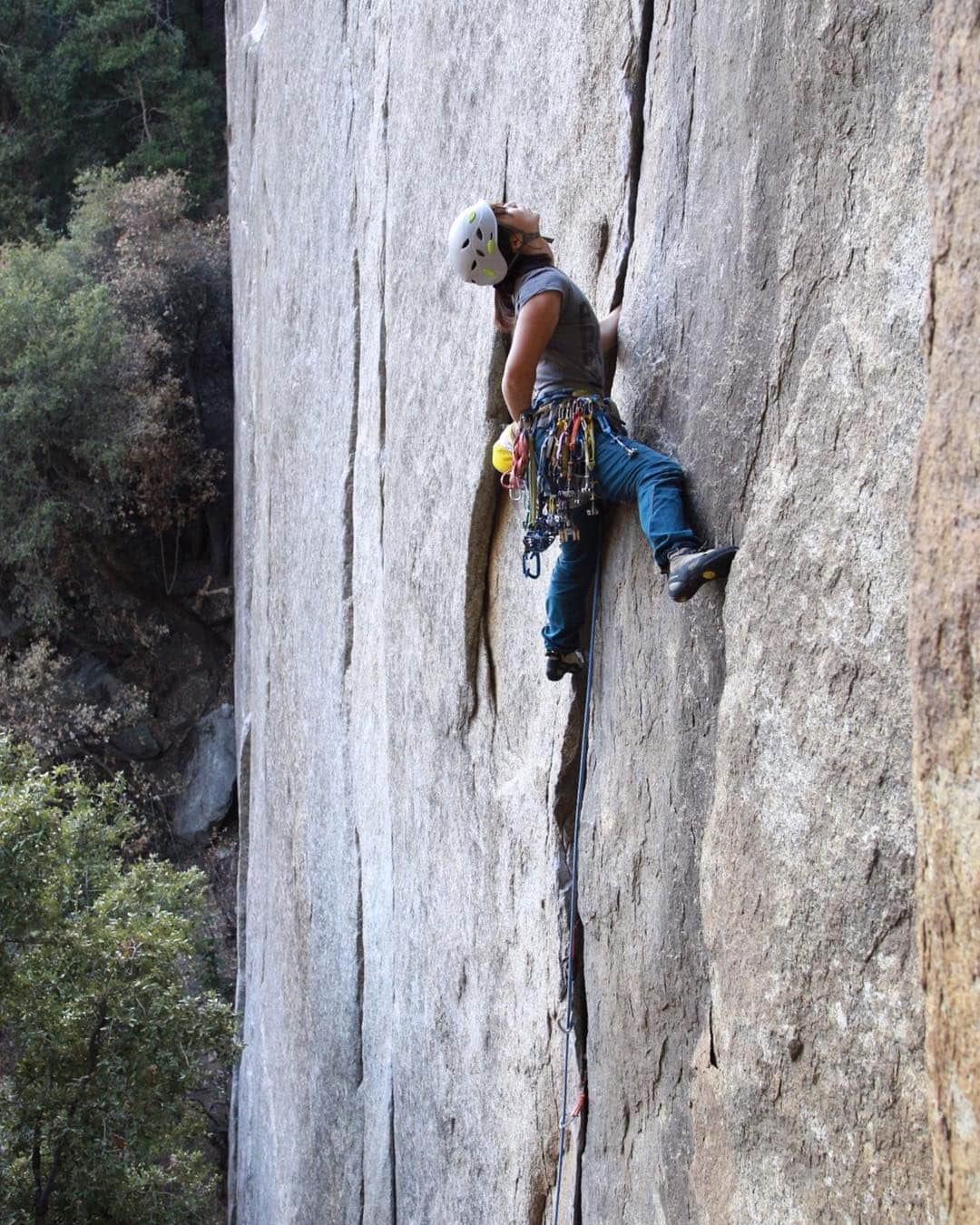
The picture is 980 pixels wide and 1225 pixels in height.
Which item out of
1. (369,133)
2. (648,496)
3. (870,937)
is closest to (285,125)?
(369,133)

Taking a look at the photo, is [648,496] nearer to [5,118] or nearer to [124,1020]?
[124,1020]

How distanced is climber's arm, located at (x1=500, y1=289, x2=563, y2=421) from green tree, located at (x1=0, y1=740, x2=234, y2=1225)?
16.2ft

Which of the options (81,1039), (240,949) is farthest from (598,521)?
(240,949)

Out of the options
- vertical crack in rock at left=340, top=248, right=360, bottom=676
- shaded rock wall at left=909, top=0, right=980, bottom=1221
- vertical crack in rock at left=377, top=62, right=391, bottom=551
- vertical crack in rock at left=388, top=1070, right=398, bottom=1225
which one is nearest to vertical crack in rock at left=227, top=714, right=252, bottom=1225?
vertical crack in rock at left=340, top=248, right=360, bottom=676

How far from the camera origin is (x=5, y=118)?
1758 cm

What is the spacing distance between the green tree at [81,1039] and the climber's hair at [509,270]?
4.86 metres

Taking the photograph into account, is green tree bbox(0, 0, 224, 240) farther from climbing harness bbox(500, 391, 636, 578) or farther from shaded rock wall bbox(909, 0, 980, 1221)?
shaded rock wall bbox(909, 0, 980, 1221)

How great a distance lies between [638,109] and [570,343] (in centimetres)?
83

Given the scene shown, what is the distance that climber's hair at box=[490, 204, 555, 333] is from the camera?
4.09 m

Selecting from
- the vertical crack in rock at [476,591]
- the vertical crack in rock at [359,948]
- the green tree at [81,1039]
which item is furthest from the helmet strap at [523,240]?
the green tree at [81,1039]

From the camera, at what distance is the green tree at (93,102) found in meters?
17.1

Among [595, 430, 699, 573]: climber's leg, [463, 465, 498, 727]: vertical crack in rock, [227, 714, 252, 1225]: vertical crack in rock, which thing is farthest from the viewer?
[227, 714, 252, 1225]: vertical crack in rock

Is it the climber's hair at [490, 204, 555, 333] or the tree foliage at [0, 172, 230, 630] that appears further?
the tree foliage at [0, 172, 230, 630]

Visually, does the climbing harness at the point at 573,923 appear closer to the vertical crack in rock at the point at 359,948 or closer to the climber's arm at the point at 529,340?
the climber's arm at the point at 529,340
